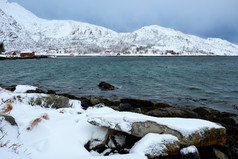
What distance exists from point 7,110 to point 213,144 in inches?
336

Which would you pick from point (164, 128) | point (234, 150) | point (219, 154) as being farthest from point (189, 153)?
point (234, 150)

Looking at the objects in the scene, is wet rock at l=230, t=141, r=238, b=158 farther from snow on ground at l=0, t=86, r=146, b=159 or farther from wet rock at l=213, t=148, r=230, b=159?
snow on ground at l=0, t=86, r=146, b=159

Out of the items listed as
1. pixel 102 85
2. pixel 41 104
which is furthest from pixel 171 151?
pixel 102 85

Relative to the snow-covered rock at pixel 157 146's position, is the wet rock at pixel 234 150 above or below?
below

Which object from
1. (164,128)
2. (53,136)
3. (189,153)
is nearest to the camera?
(53,136)

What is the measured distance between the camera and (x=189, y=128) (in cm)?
557

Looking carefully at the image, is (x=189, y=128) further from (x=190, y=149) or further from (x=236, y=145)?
(x=236, y=145)

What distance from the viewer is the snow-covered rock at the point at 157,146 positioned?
470 centimetres

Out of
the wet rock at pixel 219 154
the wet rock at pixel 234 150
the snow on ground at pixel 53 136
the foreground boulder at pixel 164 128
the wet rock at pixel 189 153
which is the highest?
the foreground boulder at pixel 164 128

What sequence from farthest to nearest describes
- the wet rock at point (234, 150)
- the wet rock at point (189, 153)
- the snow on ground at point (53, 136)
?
the wet rock at point (234, 150) → the wet rock at point (189, 153) → the snow on ground at point (53, 136)

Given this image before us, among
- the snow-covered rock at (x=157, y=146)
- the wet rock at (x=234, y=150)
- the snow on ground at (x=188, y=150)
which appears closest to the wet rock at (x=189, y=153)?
the snow on ground at (x=188, y=150)

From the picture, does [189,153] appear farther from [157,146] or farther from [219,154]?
[219,154]

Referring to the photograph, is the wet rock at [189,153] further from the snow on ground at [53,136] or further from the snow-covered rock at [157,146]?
the snow on ground at [53,136]

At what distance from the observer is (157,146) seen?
15.9ft
